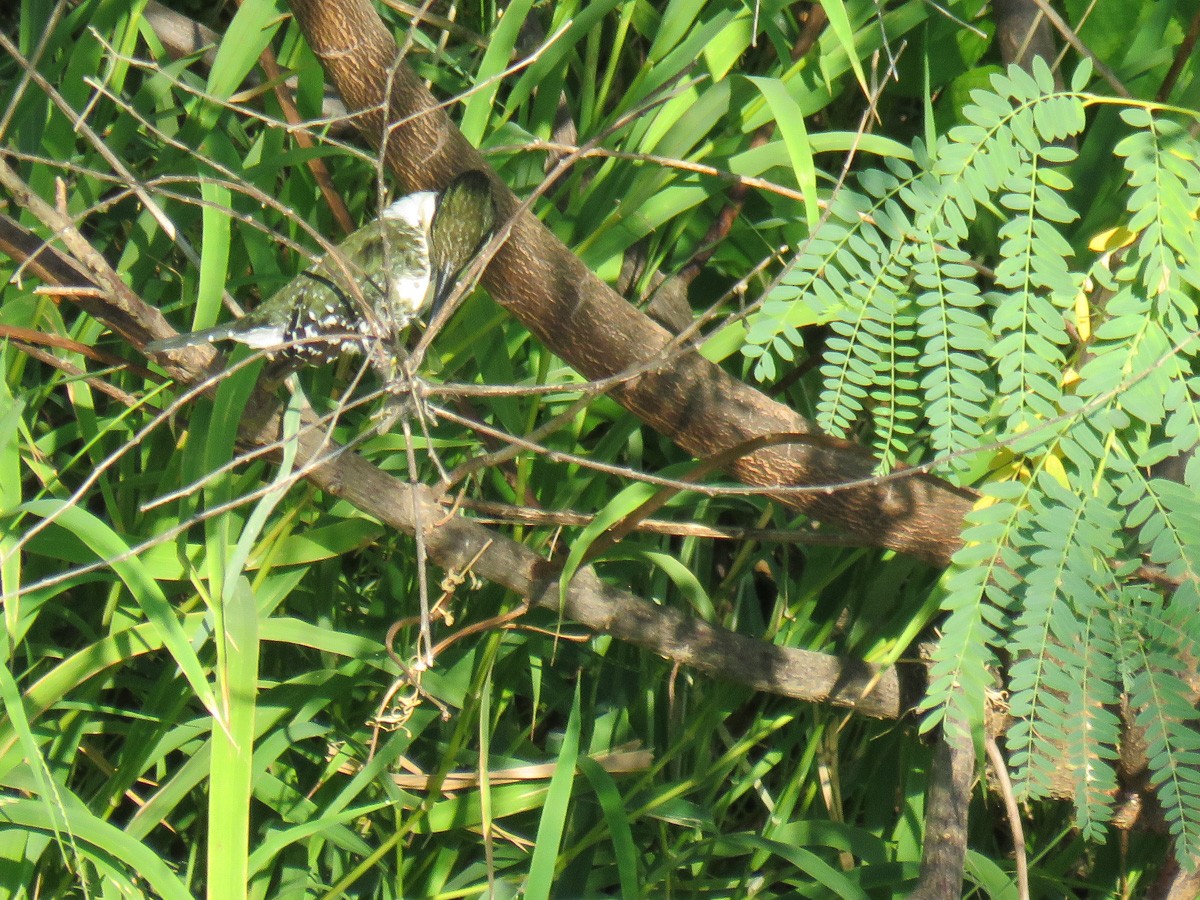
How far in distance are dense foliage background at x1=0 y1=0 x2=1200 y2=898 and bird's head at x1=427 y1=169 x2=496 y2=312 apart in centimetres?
7

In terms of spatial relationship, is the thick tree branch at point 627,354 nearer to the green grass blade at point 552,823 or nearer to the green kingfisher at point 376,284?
the green kingfisher at point 376,284

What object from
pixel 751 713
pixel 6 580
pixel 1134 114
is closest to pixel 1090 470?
pixel 1134 114

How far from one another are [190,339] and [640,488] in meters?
0.58

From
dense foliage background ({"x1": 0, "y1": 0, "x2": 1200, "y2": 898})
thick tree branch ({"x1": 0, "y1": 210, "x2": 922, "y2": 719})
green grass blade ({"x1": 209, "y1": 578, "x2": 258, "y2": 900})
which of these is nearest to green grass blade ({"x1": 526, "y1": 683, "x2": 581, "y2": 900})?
dense foliage background ({"x1": 0, "y1": 0, "x2": 1200, "y2": 898})

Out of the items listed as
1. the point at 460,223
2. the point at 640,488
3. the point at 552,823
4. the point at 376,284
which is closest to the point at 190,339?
the point at 376,284

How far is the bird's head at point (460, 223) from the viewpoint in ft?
4.55

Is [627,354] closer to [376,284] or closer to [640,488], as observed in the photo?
[640,488]

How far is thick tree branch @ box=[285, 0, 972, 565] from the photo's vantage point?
52.1 inches

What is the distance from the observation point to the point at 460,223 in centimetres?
152

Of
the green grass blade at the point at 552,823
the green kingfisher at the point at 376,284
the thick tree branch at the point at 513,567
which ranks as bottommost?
the green grass blade at the point at 552,823

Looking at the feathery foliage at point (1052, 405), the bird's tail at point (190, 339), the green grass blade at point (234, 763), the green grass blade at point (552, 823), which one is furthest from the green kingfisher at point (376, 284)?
the green grass blade at point (552, 823)

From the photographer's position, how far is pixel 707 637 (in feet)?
5.19

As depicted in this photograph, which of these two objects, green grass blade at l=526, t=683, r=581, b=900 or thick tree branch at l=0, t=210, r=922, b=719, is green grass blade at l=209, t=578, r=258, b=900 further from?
green grass blade at l=526, t=683, r=581, b=900

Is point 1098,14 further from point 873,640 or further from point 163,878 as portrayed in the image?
point 163,878
